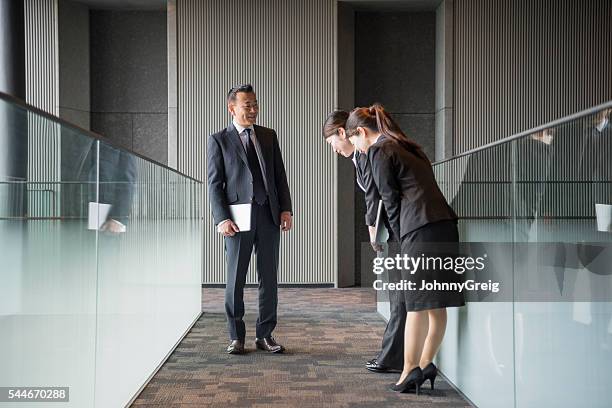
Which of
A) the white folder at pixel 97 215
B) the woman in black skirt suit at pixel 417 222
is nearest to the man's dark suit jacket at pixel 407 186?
the woman in black skirt suit at pixel 417 222

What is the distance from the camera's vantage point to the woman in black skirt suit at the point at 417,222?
3.05 m

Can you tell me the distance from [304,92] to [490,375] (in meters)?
5.97

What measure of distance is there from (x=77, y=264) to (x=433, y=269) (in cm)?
145

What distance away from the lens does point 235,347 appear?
13.7 feet

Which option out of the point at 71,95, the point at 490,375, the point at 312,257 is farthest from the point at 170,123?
the point at 490,375

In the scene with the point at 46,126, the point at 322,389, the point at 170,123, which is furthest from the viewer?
the point at 170,123

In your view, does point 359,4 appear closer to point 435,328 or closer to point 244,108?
point 244,108

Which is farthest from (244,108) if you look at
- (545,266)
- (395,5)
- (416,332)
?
(395,5)

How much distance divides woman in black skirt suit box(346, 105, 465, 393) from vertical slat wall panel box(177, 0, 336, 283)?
17.3 ft

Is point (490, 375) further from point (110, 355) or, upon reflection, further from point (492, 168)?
point (110, 355)

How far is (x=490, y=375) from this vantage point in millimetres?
2809

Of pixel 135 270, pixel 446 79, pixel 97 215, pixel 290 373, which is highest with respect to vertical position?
pixel 446 79

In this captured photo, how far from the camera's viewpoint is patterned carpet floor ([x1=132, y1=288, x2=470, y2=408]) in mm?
3139

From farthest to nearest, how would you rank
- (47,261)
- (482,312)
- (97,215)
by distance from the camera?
(482,312) → (97,215) → (47,261)
